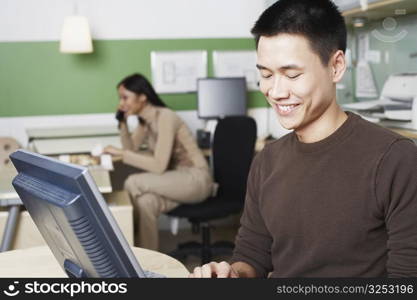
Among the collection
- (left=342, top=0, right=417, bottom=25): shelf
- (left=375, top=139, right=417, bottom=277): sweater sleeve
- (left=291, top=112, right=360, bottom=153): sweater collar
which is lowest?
(left=375, top=139, right=417, bottom=277): sweater sleeve

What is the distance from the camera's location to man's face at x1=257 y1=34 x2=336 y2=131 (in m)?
1.17

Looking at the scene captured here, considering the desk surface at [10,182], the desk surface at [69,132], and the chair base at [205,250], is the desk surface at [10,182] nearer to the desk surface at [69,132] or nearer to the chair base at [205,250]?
the desk surface at [69,132]

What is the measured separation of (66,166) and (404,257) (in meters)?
0.67

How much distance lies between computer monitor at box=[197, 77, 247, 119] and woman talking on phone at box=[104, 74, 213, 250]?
76 centimetres

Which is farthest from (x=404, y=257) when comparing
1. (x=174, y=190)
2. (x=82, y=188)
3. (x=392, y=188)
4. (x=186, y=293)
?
(x=174, y=190)

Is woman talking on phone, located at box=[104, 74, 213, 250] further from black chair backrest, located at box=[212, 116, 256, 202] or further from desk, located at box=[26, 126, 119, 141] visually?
desk, located at box=[26, 126, 119, 141]

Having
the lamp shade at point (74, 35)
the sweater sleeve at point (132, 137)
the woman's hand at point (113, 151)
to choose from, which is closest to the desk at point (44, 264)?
the woman's hand at point (113, 151)

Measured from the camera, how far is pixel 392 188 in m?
1.14

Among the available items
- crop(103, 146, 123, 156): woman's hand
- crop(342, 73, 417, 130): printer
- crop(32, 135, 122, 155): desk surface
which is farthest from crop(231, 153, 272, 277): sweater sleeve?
crop(32, 135, 122, 155): desk surface

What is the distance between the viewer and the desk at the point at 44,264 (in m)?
1.56

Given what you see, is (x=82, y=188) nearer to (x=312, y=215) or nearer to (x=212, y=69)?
(x=312, y=215)

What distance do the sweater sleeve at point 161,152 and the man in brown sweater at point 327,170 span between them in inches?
83.6

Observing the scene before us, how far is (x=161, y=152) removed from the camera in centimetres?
339

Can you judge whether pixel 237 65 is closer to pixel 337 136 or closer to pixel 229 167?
pixel 229 167
